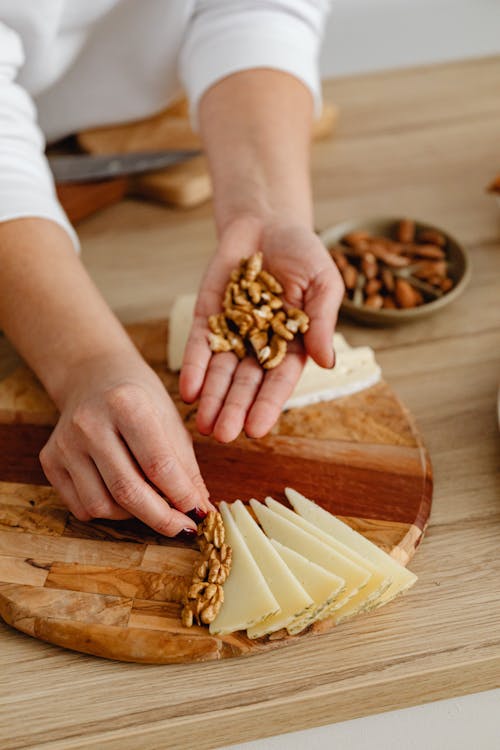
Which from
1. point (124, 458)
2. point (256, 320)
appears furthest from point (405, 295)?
point (124, 458)

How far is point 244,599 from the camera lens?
3.09ft

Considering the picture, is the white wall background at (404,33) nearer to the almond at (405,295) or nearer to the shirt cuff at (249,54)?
the shirt cuff at (249,54)

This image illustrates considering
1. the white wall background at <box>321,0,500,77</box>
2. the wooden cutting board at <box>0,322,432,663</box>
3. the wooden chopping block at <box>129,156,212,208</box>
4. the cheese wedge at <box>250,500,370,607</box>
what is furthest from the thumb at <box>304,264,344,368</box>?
the white wall background at <box>321,0,500,77</box>

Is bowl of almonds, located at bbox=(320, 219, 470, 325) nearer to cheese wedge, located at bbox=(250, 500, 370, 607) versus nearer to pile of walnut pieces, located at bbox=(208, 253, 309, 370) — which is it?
A: pile of walnut pieces, located at bbox=(208, 253, 309, 370)

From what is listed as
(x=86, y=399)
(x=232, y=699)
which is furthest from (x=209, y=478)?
(x=232, y=699)

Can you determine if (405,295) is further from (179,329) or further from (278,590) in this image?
(278,590)

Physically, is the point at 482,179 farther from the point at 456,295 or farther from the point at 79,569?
the point at 79,569

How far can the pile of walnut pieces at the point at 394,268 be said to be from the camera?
4.66 feet

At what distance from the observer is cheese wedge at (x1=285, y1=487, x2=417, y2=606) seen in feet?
3.19

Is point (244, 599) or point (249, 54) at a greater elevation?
point (249, 54)

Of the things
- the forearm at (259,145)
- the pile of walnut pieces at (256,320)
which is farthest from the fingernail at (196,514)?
the forearm at (259,145)

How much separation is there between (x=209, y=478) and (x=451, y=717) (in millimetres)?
427

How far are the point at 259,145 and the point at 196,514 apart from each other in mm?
693

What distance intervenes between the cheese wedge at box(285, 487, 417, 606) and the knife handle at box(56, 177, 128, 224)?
89 cm
